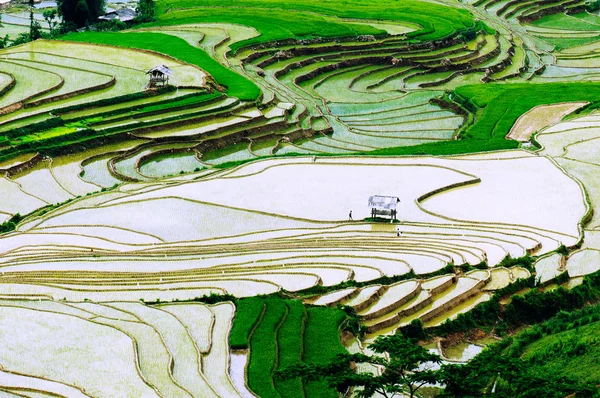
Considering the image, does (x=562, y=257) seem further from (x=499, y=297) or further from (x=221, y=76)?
(x=221, y=76)

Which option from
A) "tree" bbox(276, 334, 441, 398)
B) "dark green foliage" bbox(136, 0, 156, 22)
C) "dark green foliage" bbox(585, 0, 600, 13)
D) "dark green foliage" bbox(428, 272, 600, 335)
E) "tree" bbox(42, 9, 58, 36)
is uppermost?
"tree" bbox(276, 334, 441, 398)

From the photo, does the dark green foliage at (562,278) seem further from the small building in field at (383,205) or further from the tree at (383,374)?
the tree at (383,374)

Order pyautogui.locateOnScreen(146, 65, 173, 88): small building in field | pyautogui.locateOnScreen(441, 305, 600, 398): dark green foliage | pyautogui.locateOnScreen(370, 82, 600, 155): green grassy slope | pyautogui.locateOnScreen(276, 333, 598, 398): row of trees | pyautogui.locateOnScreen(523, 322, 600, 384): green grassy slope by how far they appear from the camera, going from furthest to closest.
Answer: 1. pyautogui.locateOnScreen(146, 65, 173, 88): small building in field
2. pyautogui.locateOnScreen(370, 82, 600, 155): green grassy slope
3. pyautogui.locateOnScreen(523, 322, 600, 384): green grassy slope
4. pyautogui.locateOnScreen(441, 305, 600, 398): dark green foliage
5. pyautogui.locateOnScreen(276, 333, 598, 398): row of trees

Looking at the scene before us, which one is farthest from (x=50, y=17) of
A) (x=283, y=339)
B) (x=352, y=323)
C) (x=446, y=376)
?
(x=446, y=376)

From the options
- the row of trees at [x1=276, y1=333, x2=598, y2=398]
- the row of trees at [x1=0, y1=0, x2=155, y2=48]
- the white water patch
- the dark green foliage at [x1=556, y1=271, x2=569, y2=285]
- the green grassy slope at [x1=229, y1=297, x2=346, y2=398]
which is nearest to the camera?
the row of trees at [x1=276, y1=333, x2=598, y2=398]

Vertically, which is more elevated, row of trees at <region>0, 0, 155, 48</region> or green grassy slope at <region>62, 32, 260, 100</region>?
green grassy slope at <region>62, 32, 260, 100</region>

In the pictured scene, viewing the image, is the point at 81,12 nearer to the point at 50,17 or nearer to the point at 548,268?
the point at 50,17

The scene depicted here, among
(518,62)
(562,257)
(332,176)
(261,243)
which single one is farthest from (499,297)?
(518,62)

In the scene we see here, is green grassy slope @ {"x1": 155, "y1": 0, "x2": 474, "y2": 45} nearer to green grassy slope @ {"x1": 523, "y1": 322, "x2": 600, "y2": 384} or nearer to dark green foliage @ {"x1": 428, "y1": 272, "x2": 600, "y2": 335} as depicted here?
dark green foliage @ {"x1": 428, "y1": 272, "x2": 600, "y2": 335}

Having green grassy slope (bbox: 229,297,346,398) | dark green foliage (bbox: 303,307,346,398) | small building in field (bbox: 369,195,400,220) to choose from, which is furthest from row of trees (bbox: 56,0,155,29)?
dark green foliage (bbox: 303,307,346,398)
